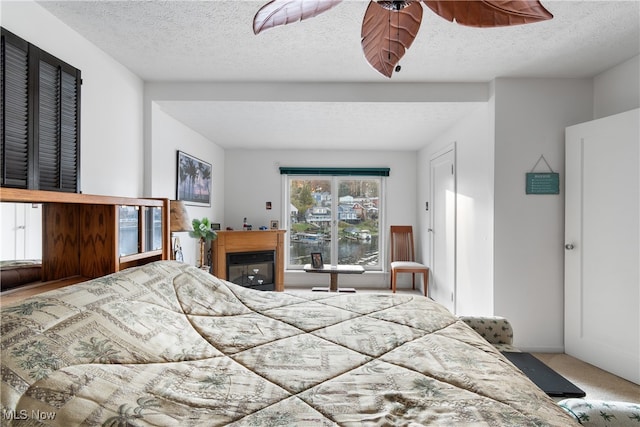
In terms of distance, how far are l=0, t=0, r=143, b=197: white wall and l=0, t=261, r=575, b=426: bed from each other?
1.42 metres

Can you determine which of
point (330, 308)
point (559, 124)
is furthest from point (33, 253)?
point (559, 124)

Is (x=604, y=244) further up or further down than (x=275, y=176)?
further down

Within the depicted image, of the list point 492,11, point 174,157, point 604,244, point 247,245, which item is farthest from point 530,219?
point 174,157

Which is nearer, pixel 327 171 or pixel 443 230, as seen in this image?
pixel 443 230

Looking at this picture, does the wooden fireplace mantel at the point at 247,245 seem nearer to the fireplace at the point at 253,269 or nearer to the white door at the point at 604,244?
the fireplace at the point at 253,269

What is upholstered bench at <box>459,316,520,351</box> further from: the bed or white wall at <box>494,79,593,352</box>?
white wall at <box>494,79,593,352</box>

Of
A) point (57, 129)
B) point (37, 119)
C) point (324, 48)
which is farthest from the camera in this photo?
point (324, 48)

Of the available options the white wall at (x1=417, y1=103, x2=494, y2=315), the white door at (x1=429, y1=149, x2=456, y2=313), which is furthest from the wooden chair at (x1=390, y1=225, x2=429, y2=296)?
the white wall at (x1=417, y1=103, x2=494, y2=315)

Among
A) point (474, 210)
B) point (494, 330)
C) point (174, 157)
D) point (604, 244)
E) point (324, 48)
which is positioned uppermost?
point (324, 48)

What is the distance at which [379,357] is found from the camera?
1153mm

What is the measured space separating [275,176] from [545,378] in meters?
4.50

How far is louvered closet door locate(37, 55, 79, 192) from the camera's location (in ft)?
6.16

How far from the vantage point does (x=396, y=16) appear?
127 cm

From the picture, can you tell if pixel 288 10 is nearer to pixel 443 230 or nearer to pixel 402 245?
pixel 443 230
